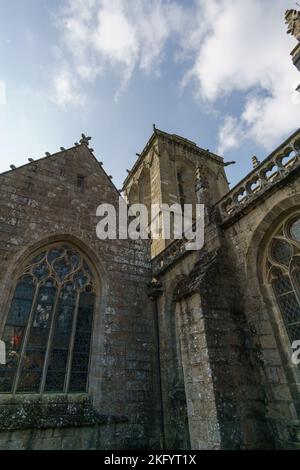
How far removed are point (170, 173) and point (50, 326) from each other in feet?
35.3

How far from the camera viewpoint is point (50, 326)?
612cm

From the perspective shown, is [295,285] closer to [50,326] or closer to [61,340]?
[61,340]

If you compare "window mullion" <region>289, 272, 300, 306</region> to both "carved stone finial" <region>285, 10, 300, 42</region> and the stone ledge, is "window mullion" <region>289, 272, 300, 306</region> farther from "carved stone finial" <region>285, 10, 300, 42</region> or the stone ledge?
"carved stone finial" <region>285, 10, 300, 42</region>

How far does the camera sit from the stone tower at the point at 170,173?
1420 cm

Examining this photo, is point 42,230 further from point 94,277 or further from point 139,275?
point 139,275

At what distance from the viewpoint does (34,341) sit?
5.84 meters

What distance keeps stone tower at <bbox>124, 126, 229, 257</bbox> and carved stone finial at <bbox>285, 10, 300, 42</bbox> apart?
655 cm

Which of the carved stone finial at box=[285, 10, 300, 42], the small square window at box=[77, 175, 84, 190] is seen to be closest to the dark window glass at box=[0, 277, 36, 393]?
the small square window at box=[77, 175, 84, 190]

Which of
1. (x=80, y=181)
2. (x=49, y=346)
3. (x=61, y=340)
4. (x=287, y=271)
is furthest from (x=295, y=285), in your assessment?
(x=80, y=181)

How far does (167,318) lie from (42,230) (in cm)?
381

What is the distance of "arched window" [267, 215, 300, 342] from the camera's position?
4715 millimetres

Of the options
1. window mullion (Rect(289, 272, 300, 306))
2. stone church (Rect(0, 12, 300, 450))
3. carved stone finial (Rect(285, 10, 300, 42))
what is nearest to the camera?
stone church (Rect(0, 12, 300, 450))

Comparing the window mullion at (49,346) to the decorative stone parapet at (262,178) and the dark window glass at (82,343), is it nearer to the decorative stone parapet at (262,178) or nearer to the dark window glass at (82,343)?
the dark window glass at (82,343)
